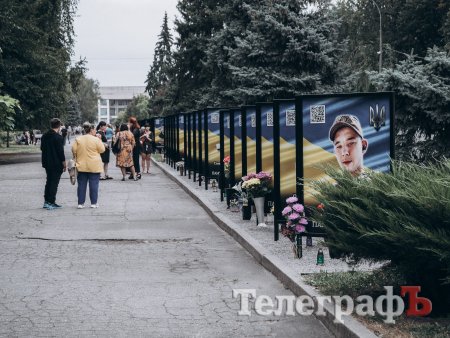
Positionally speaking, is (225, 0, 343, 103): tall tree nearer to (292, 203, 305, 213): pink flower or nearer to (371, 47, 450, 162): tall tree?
(371, 47, 450, 162): tall tree

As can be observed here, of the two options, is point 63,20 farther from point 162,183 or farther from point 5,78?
point 162,183

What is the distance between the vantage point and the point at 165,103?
56969 millimetres

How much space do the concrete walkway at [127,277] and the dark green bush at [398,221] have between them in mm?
772

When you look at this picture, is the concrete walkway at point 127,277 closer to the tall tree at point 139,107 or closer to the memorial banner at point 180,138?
the memorial banner at point 180,138

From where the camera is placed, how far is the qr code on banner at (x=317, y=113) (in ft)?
30.7

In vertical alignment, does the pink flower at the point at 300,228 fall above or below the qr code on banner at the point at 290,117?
below

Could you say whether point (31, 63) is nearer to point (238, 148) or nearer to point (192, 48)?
point (192, 48)

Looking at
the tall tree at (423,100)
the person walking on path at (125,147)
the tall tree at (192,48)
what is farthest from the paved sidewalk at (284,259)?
the tall tree at (192,48)

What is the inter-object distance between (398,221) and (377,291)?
113 cm

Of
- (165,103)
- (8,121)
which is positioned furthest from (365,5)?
(8,121)

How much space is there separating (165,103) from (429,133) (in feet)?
151

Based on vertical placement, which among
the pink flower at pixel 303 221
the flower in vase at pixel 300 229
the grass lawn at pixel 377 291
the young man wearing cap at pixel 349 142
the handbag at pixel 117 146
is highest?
the young man wearing cap at pixel 349 142

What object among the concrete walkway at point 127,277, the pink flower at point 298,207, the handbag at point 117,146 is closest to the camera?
the concrete walkway at point 127,277

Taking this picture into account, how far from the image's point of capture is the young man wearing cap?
9.21 metres
